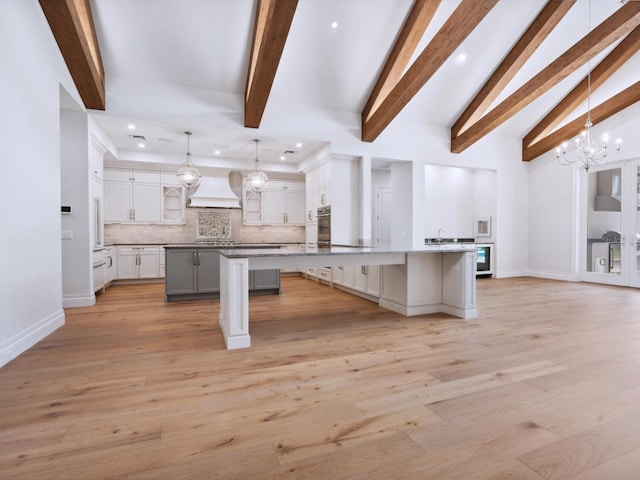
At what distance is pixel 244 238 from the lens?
820 centimetres

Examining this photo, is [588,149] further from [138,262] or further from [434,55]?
[138,262]

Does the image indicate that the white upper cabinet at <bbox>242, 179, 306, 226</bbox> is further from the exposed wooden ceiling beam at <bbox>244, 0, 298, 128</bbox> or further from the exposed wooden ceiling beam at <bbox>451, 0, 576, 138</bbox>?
the exposed wooden ceiling beam at <bbox>451, 0, 576, 138</bbox>

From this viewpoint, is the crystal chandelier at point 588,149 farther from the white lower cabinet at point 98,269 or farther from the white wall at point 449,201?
the white lower cabinet at point 98,269

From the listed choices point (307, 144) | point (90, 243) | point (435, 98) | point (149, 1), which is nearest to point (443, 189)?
point (435, 98)

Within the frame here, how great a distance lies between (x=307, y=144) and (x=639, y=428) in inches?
222

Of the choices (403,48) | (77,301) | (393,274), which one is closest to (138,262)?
(77,301)

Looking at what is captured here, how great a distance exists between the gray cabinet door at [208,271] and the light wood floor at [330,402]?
5.00 feet

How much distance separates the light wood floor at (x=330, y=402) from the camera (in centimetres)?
144

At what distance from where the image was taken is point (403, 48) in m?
4.69

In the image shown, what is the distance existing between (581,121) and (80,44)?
8385mm

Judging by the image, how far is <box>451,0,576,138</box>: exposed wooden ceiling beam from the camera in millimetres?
4609

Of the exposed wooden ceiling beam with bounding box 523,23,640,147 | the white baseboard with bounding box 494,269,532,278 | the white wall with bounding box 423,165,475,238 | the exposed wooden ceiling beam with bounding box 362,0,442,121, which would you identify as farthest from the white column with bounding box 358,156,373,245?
the exposed wooden ceiling beam with bounding box 523,23,640,147

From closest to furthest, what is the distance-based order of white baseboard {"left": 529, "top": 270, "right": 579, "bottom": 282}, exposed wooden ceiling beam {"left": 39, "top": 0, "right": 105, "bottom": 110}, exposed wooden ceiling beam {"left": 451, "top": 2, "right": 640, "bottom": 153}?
exposed wooden ceiling beam {"left": 39, "top": 0, "right": 105, "bottom": 110} → exposed wooden ceiling beam {"left": 451, "top": 2, "right": 640, "bottom": 153} → white baseboard {"left": 529, "top": 270, "right": 579, "bottom": 282}

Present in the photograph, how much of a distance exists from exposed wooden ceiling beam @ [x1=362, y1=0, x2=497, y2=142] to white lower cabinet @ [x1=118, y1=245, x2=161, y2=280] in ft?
17.7
